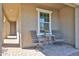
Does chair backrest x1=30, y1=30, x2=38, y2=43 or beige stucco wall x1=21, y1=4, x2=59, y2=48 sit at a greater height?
beige stucco wall x1=21, y1=4, x2=59, y2=48

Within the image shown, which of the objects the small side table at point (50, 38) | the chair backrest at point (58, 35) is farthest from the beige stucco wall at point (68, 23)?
the small side table at point (50, 38)

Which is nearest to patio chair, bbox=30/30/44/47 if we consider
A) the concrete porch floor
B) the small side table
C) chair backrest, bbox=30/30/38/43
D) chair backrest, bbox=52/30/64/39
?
chair backrest, bbox=30/30/38/43

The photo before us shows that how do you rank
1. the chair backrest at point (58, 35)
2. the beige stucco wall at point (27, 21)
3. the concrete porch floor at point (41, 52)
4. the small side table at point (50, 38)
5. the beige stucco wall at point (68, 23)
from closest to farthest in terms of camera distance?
the concrete porch floor at point (41, 52) < the beige stucco wall at point (27, 21) < the small side table at point (50, 38) < the beige stucco wall at point (68, 23) < the chair backrest at point (58, 35)

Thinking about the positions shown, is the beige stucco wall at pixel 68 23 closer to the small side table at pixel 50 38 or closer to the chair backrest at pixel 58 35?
the chair backrest at pixel 58 35

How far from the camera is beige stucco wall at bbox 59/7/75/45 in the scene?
8.71 m

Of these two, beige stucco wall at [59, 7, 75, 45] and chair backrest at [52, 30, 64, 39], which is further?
chair backrest at [52, 30, 64, 39]

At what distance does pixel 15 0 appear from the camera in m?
2.32

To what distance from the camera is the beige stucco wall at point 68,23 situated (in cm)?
871

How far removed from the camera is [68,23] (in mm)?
9023

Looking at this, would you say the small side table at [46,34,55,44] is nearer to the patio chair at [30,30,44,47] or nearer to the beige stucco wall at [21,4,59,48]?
the patio chair at [30,30,44,47]

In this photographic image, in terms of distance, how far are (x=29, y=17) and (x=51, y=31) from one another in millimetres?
1910

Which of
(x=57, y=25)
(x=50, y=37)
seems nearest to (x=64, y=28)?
(x=57, y=25)

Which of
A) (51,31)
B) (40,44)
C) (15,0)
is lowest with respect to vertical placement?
(40,44)

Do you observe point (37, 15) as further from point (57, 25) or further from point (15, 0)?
point (15, 0)
